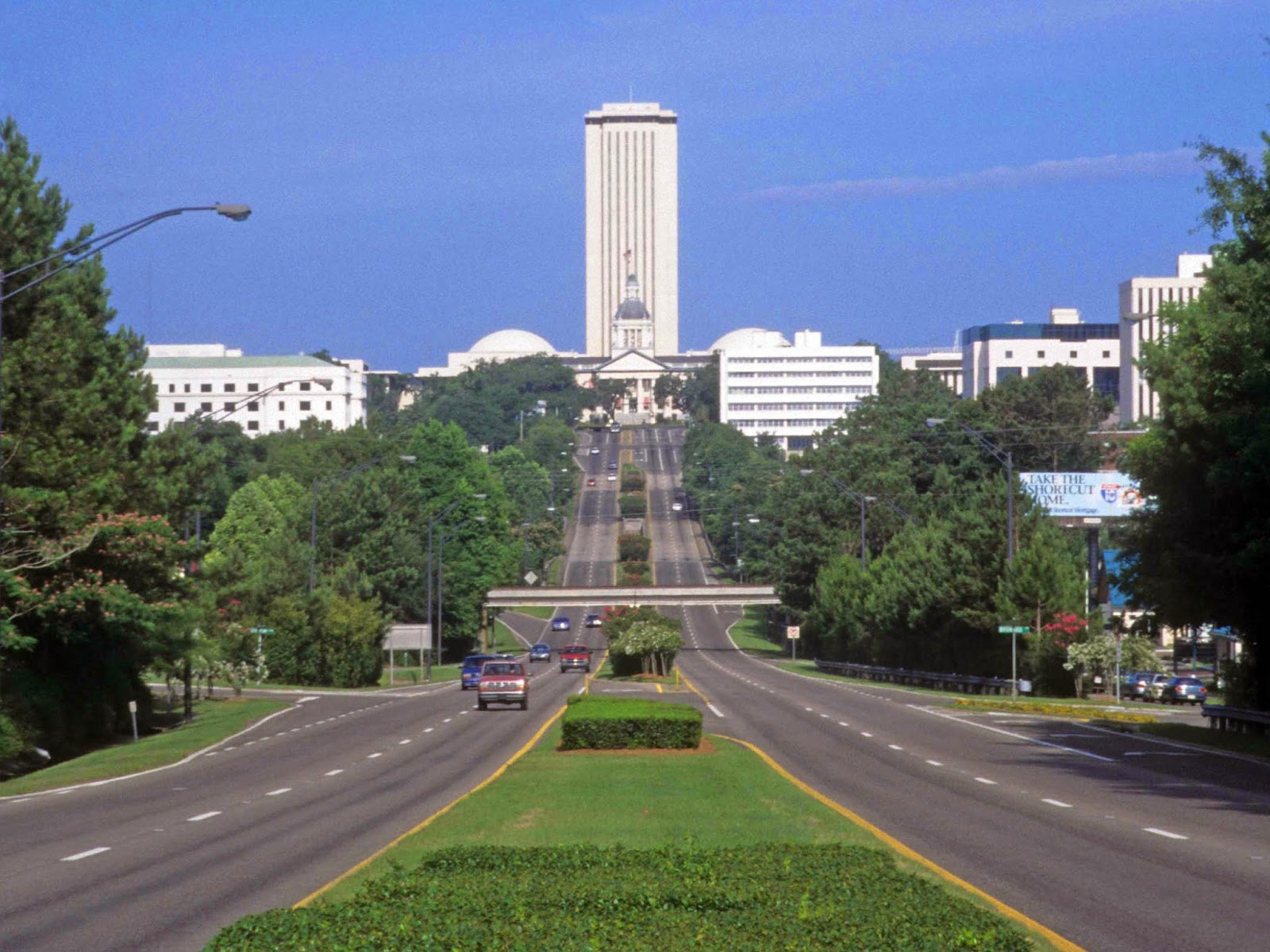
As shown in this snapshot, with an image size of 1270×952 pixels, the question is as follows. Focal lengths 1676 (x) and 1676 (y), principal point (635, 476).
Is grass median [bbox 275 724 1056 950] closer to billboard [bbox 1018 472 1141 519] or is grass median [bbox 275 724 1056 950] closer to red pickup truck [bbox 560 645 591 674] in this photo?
red pickup truck [bbox 560 645 591 674]

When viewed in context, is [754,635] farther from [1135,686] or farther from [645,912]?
[645,912]

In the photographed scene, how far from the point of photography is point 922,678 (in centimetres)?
7469

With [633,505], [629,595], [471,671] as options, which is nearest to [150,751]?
[471,671]

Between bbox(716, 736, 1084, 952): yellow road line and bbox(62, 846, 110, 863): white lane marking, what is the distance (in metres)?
8.67

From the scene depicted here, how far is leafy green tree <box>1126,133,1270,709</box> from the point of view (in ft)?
113

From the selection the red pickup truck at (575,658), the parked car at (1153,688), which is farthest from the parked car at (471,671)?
the parked car at (1153,688)

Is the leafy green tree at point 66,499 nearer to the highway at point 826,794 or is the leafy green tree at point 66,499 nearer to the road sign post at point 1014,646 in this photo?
the highway at point 826,794

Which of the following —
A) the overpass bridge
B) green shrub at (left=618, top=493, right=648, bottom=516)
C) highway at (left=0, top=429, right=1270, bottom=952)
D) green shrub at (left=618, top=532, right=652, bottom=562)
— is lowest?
highway at (left=0, top=429, right=1270, bottom=952)

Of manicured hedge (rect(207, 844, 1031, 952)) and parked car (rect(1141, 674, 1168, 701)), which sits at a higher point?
manicured hedge (rect(207, 844, 1031, 952))

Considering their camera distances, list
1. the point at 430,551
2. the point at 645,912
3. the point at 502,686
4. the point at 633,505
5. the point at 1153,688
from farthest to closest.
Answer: the point at 633,505
the point at 430,551
the point at 1153,688
the point at 502,686
the point at 645,912

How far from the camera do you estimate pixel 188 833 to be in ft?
69.2

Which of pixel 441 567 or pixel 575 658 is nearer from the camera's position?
pixel 575 658

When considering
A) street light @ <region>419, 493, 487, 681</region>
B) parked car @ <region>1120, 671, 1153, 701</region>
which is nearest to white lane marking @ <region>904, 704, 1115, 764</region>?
parked car @ <region>1120, 671, 1153, 701</region>

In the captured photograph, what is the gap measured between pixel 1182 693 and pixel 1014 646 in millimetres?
10511
